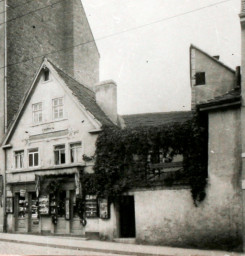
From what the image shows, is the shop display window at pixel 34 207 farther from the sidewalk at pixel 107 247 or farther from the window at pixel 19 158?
the sidewalk at pixel 107 247

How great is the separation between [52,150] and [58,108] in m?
2.48

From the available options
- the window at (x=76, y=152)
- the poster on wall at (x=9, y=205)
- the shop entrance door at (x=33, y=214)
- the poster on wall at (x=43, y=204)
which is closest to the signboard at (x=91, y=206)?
the window at (x=76, y=152)

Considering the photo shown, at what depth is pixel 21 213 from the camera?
2309 cm

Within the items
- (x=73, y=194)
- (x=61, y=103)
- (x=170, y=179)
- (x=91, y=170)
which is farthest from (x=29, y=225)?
(x=170, y=179)

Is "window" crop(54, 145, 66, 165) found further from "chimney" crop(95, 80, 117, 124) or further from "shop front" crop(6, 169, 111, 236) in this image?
"chimney" crop(95, 80, 117, 124)

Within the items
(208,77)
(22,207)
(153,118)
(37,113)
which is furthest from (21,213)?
(208,77)

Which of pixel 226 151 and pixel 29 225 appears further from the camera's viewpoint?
pixel 29 225

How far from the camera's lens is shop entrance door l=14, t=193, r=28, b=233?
22.7 metres

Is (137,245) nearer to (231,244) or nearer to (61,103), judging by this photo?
(231,244)

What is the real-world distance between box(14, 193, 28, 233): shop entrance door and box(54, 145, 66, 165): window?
3074 mm

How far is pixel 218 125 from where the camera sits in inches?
627

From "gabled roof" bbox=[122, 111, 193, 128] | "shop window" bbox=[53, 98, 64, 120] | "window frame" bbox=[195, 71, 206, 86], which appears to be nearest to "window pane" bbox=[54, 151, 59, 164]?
"shop window" bbox=[53, 98, 64, 120]

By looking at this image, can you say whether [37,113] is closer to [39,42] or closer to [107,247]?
[39,42]

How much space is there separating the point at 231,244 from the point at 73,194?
30.5 ft
